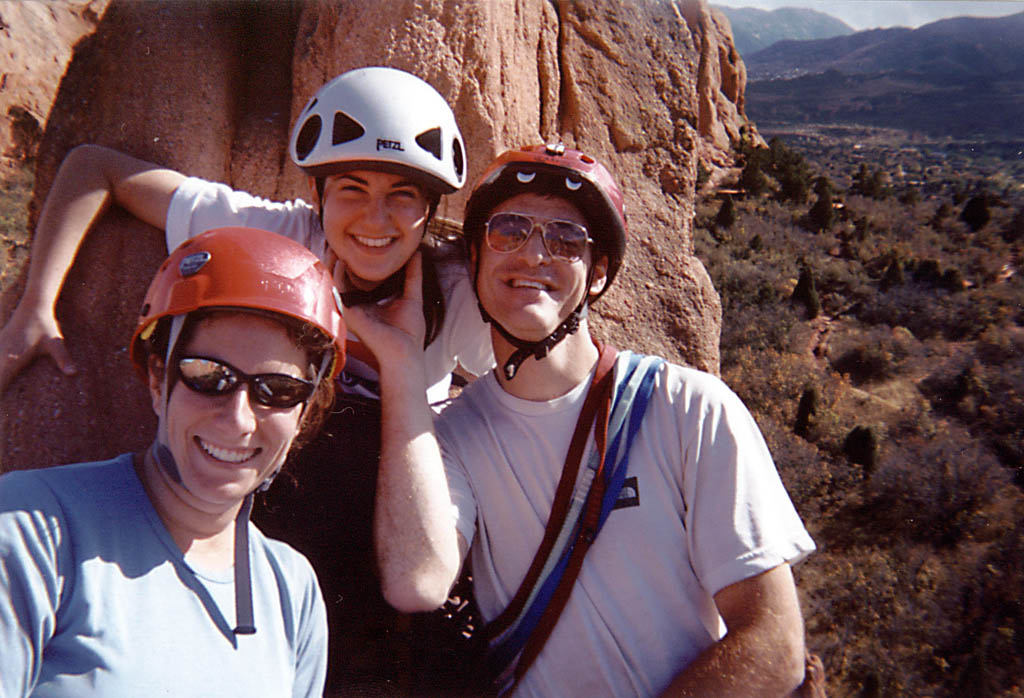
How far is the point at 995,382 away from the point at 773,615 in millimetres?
11965

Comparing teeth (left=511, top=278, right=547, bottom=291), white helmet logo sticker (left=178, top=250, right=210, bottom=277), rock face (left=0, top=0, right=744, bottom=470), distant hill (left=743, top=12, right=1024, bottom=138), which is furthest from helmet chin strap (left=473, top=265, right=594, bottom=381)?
distant hill (left=743, top=12, right=1024, bottom=138)

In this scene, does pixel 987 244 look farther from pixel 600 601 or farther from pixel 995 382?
pixel 600 601

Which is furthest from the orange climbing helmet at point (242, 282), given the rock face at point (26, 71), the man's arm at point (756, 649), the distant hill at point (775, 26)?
the distant hill at point (775, 26)

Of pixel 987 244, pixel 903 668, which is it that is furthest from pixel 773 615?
pixel 987 244

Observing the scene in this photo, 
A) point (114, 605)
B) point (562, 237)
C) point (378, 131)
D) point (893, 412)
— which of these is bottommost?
point (893, 412)

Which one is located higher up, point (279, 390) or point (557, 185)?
point (557, 185)

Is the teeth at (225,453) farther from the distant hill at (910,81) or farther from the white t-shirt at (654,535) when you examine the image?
the distant hill at (910,81)

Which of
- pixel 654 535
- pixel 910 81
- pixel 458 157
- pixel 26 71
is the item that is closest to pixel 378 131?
pixel 458 157

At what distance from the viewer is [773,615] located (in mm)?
2039

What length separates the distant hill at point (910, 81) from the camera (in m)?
35.4

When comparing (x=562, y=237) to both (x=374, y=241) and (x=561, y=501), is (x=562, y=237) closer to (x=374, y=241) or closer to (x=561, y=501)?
(x=374, y=241)

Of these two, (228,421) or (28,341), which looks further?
(28,341)

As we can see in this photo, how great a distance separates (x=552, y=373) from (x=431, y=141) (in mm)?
1086

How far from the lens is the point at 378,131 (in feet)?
8.53
